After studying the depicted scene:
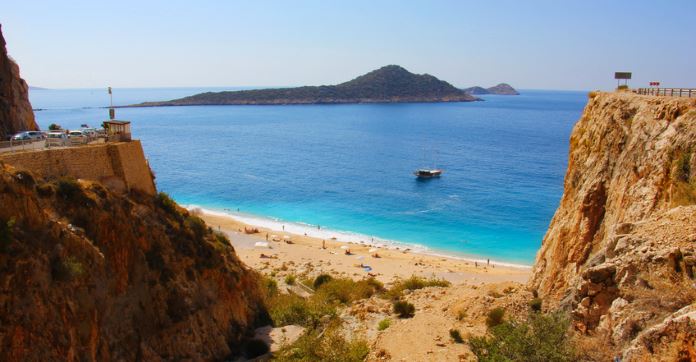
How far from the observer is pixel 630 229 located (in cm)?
1488

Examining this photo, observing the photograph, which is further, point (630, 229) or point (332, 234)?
point (332, 234)

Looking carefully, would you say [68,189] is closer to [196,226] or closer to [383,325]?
[196,226]

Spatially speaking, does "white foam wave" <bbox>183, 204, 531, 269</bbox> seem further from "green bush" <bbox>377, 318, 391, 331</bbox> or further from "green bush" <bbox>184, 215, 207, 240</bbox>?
"green bush" <bbox>184, 215, 207, 240</bbox>

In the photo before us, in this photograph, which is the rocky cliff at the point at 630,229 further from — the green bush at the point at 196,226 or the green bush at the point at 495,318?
the green bush at the point at 196,226

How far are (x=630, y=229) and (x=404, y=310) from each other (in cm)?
1332

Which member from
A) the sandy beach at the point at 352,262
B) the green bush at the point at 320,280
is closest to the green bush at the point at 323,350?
the green bush at the point at 320,280

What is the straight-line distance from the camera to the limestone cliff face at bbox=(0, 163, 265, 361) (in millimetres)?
13047

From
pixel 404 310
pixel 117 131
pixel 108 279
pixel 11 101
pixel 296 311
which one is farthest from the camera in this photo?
pixel 11 101

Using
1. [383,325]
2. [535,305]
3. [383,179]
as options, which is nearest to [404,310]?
[383,325]

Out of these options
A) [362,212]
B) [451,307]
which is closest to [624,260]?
[451,307]

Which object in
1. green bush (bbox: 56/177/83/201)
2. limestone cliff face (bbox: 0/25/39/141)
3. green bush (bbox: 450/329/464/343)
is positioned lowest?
green bush (bbox: 450/329/464/343)

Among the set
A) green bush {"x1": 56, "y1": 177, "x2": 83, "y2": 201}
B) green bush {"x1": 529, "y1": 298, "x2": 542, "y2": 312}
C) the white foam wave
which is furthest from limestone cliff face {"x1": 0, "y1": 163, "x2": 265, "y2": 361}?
the white foam wave

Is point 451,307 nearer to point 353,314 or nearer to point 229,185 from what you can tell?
point 353,314

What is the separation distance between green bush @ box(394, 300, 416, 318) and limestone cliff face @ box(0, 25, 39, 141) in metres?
22.2
